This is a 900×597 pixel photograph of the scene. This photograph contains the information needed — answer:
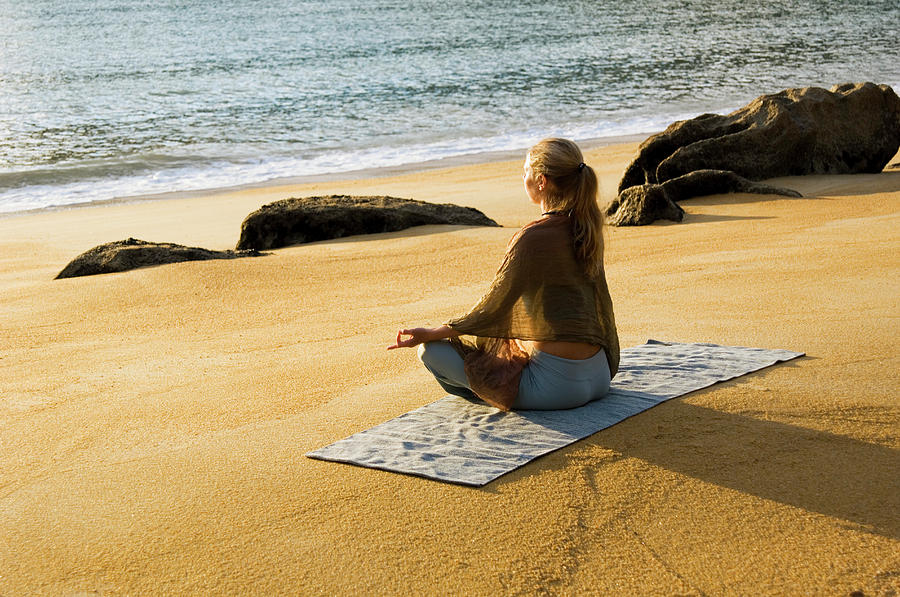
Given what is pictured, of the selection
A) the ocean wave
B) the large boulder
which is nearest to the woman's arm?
the large boulder

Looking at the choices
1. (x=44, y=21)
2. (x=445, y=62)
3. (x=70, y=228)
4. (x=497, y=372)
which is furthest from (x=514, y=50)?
(x=497, y=372)

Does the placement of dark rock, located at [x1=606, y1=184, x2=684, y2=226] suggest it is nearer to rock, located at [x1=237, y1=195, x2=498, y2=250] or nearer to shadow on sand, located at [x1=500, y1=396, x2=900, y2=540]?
rock, located at [x1=237, y1=195, x2=498, y2=250]

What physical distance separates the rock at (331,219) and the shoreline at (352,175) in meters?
6.19

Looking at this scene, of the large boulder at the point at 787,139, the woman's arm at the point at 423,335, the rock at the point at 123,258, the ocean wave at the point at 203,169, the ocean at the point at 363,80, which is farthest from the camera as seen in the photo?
the ocean at the point at 363,80

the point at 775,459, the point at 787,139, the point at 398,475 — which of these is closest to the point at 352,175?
the point at 787,139

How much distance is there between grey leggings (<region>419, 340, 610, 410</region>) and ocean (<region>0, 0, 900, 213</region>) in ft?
40.5

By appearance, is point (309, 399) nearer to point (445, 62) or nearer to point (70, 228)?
point (70, 228)

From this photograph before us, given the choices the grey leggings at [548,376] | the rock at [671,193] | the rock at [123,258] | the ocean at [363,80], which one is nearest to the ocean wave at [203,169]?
the ocean at [363,80]

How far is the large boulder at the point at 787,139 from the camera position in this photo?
10648mm

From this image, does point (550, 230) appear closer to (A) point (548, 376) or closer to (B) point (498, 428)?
(A) point (548, 376)

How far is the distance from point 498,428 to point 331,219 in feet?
18.7

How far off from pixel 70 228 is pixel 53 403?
7.82 meters

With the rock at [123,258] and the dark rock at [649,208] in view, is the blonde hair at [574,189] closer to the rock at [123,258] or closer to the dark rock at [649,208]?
the rock at [123,258]

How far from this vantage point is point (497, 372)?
3.97 meters
